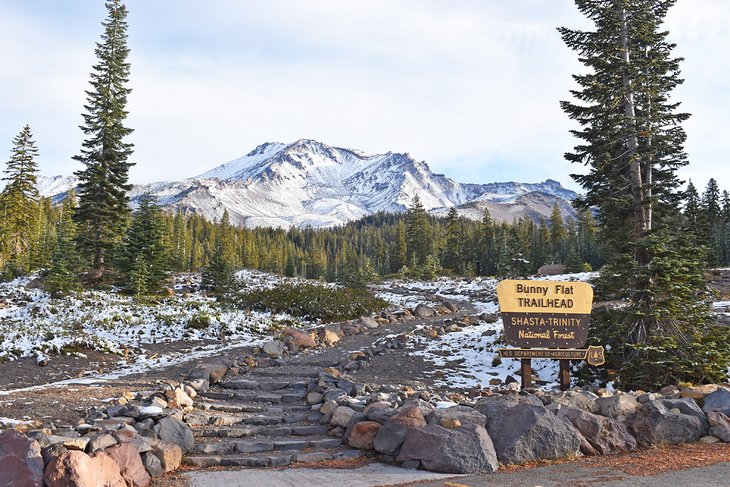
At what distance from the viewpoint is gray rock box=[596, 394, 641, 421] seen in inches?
309

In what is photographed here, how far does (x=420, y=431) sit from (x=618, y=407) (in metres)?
3.68

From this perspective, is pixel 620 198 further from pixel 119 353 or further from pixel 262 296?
pixel 262 296

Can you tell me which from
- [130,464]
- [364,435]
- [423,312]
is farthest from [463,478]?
[423,312]

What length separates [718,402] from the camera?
8.27 meters

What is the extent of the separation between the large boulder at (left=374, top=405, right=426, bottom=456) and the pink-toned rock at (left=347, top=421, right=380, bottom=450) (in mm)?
196

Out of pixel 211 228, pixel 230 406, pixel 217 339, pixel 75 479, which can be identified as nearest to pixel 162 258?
pixel 217 339

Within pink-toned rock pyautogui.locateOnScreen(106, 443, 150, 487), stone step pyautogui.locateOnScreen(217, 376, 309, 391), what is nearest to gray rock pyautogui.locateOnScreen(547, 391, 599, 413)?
stone step pyautogui.locateOnScreen(217, 376, 309, 391)

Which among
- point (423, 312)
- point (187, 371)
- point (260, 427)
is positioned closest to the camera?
point (260, 427)

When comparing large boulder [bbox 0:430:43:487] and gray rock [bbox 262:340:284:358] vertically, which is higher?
large boulder [bbox 0:430:43:487]

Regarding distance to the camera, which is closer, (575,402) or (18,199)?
(575,402)

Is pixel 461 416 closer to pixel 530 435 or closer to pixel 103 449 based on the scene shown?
pixel 530 435

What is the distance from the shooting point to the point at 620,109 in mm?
13852

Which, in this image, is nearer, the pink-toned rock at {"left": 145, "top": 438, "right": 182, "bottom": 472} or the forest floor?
the pink-toned rock at {"left": 145, "top": 438, "right": 182, "bottom": 472}

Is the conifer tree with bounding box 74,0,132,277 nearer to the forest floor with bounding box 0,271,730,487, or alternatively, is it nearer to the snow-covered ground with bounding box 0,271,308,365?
the snow-covered ground with bounding box 0,271,308,365
